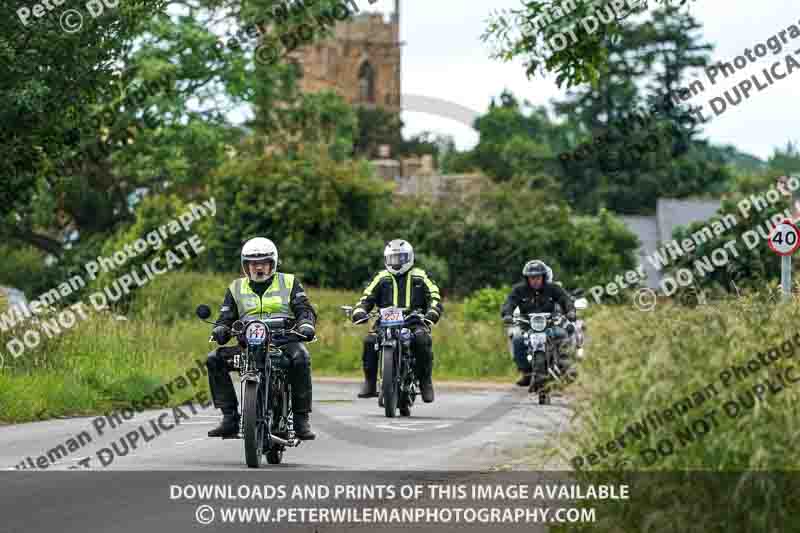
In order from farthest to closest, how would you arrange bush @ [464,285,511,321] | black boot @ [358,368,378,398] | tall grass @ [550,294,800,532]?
bush @ [464,285,511,321] → black boot @ [358,368,378,398] → tall grass @ [550,294,800,532]

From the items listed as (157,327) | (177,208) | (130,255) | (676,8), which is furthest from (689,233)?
(676,8)

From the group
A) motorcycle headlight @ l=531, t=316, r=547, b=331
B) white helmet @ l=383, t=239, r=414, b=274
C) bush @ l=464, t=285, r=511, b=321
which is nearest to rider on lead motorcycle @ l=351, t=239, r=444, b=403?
white helmet @ l=383, t=239, r=414, b=274

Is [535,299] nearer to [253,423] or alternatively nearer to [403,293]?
[403,293]

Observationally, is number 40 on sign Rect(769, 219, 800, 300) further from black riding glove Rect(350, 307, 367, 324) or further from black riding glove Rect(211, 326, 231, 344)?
black riding glove Rect(211, 326, 231, 344)

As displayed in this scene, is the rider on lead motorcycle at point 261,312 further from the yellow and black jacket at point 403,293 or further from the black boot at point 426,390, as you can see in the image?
the black boot at point 426,390

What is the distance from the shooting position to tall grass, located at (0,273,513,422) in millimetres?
21344

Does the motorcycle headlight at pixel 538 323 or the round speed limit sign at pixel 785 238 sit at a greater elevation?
the round speed limit sign at pixel 785 238

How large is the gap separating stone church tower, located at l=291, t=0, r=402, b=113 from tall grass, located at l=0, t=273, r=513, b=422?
410ft

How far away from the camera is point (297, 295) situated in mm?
14922

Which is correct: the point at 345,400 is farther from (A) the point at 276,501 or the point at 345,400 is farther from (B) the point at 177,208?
(B) the point at 177,208

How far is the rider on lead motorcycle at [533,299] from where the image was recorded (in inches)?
917

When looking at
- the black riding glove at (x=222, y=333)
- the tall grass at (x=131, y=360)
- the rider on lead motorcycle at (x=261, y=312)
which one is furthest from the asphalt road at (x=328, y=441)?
the black riding glove at (x=222, y=333)

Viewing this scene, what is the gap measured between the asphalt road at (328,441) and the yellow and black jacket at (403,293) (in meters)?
1.37

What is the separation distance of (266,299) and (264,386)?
974mm
